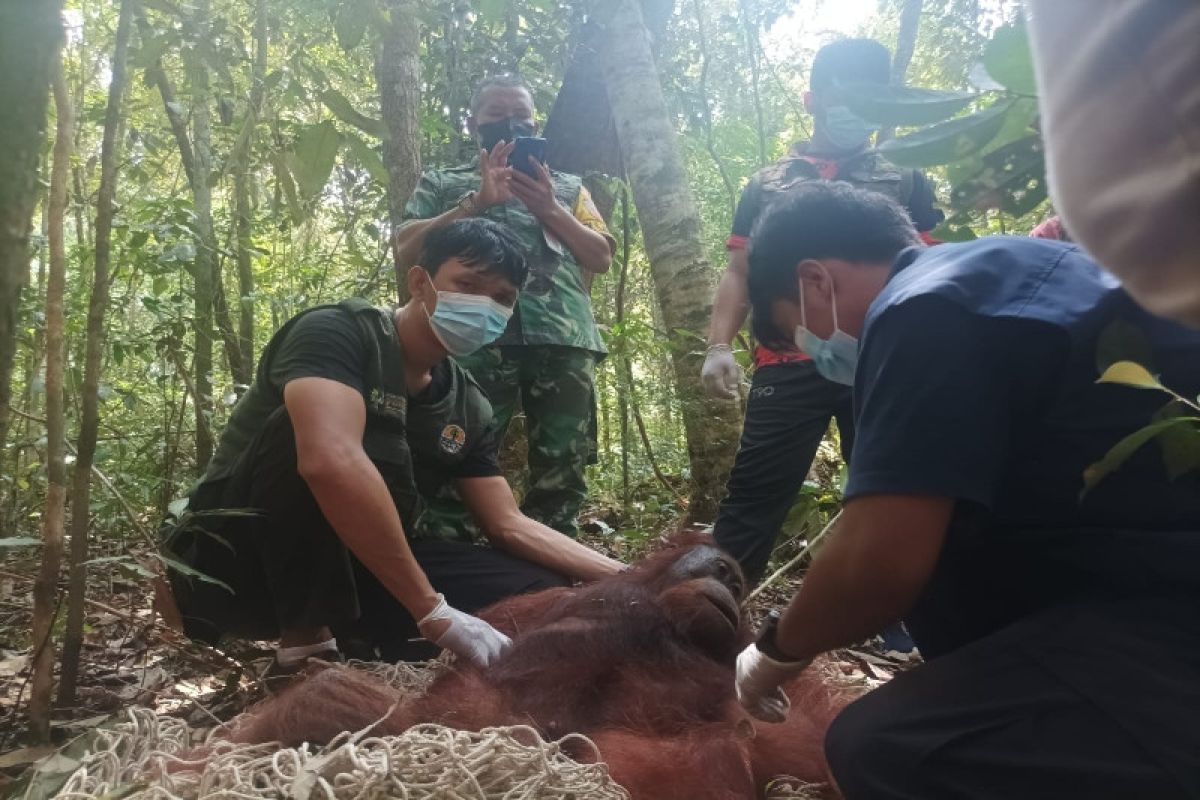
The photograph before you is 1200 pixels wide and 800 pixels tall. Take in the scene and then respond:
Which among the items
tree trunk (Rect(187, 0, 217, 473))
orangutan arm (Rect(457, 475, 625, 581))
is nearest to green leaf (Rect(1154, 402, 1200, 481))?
orangutan arm (Rect(457, 475, 625, 581))

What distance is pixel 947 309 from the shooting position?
138 cm

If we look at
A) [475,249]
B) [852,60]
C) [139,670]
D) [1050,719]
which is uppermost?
[852,60]

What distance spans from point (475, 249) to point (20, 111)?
218 cm

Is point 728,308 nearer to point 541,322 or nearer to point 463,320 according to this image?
point 541,322

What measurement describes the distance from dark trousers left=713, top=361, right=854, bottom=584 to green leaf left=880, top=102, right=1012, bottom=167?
71.1 inches

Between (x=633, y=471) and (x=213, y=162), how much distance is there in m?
3.29

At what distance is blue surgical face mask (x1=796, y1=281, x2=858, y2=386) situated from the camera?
1.87 meters

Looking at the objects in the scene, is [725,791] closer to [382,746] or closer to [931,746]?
[931,746]

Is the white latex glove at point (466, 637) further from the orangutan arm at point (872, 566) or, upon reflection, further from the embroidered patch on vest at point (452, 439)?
the orangutan arm at point (872, 566)

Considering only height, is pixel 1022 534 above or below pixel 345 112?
below

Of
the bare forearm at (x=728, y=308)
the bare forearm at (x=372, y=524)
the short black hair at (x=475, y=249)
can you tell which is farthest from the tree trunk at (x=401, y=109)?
the bare forearm at (x=372, y=524)

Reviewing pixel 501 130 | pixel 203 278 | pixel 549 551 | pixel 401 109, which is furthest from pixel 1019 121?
pixel 203 278

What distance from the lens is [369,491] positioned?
92.0 inches

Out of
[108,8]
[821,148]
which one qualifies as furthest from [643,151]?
[108,8]
